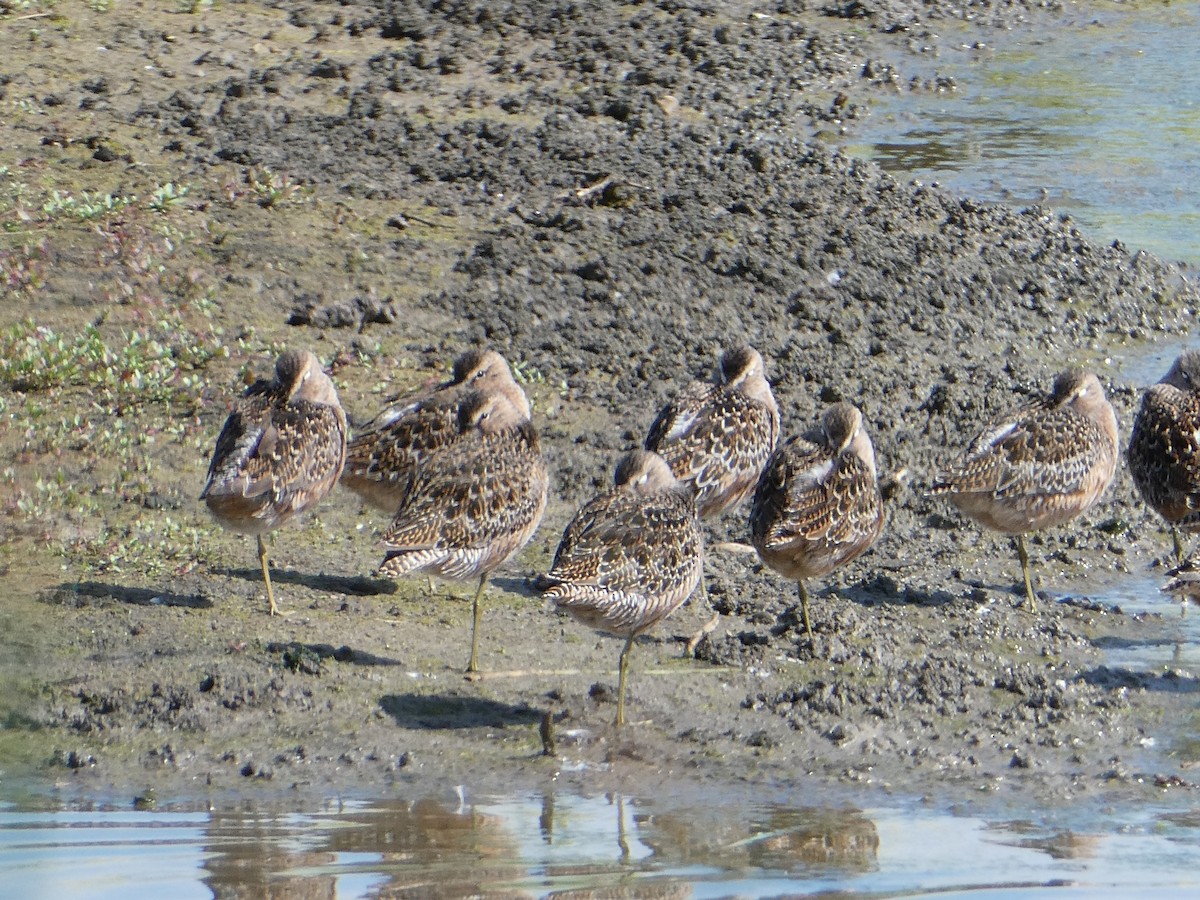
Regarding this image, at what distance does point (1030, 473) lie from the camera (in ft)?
30.8

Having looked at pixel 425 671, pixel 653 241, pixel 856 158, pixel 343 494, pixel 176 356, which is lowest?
pixel 425 671

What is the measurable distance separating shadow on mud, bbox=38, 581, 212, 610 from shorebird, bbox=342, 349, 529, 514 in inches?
45.3

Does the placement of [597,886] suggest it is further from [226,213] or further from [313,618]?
[226,213]

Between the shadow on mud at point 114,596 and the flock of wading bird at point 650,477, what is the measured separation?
0.35m

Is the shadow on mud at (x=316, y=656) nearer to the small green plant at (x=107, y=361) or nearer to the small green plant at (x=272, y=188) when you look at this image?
the small green plant at (x=107, y=361)

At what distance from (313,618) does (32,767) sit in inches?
70.4

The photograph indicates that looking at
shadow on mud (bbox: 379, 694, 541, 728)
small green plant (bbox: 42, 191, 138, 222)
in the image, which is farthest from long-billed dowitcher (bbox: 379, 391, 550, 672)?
small green plant (bbox: 42, 191, 138, 222)

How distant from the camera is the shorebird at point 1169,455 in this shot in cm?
966

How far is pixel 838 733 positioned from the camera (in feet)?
24.6

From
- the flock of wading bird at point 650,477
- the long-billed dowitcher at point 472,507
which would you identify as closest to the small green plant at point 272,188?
the flock of wading bird at point 650,477

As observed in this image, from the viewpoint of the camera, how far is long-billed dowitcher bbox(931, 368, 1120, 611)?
30.7 feet

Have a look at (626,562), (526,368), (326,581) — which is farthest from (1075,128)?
(626,562)

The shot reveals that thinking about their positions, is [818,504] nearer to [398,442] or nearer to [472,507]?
[472,507]

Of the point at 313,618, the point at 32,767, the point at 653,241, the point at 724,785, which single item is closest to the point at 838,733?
the point at 724,785
